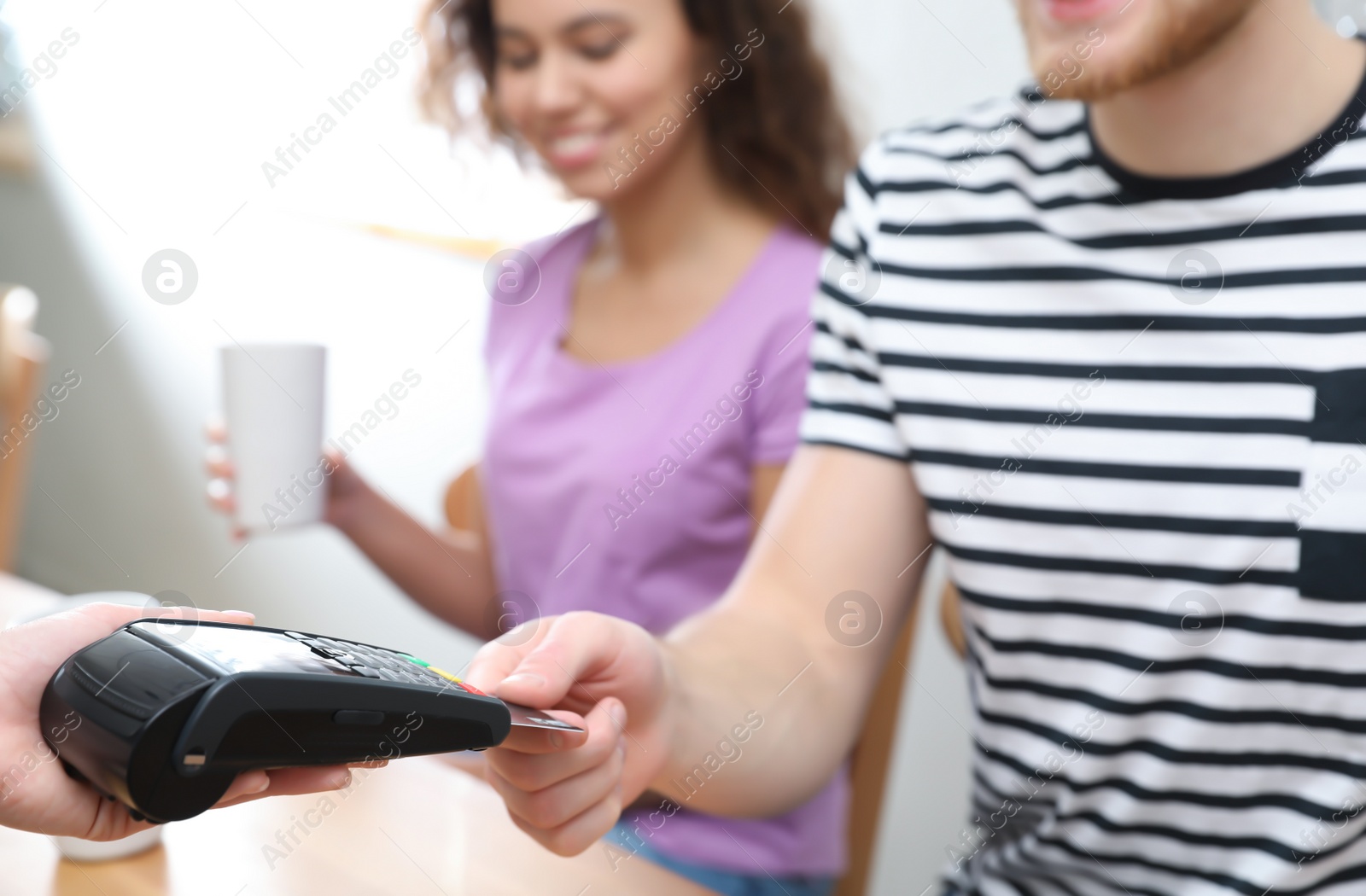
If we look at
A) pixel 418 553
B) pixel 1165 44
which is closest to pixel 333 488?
pixel 418 553

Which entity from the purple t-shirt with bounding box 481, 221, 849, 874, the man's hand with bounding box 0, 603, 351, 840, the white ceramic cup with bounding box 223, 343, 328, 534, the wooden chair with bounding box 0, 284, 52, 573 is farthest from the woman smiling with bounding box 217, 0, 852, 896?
the man's hand with bounding box 0, 603, 351, 840

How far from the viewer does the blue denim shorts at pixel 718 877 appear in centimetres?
77

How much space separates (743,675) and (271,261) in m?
1.49

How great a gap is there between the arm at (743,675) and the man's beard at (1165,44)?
0.24 m

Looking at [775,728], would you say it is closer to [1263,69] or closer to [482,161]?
[1263,69]

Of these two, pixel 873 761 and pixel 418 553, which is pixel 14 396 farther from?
pixel 873 761

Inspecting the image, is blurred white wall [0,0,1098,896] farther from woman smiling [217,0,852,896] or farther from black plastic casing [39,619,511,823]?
black plastic casing [39,619,511,823]

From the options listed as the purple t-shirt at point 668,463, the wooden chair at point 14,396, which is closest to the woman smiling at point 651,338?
the purple t-shirt at point 668,463

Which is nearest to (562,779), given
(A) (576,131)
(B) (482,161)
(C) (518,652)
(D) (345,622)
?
(C) (518,652)

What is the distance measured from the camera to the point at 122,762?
33 centimetres

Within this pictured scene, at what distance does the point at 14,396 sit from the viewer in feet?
3.43

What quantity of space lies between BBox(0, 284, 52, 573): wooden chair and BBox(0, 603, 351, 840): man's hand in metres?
0.70

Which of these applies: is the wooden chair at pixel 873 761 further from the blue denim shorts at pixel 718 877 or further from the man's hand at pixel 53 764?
the man's hand at pixel 53 764

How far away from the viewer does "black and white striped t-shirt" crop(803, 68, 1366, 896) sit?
1.77 ft
